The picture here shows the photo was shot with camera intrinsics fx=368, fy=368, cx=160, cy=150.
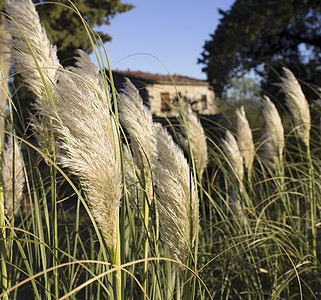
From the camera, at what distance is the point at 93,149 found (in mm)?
1077

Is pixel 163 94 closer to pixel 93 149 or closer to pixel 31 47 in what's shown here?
pixel 31 47

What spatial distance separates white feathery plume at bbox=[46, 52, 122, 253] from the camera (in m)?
1.08

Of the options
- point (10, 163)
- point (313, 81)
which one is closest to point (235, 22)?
point (313, 81)

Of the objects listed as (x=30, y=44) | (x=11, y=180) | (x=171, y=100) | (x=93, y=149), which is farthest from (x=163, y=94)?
(x=93, y=149)

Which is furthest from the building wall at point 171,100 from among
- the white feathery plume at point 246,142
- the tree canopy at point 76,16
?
the tree canopy at point 76,16

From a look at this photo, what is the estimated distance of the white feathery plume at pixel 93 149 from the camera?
108 centimetres

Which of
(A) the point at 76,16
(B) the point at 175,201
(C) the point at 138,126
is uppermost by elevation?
(A) the point at 76,16

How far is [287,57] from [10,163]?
2019 cm

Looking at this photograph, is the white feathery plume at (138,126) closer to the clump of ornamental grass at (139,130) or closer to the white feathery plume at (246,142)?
the clump of ornamental grass at (139,130)

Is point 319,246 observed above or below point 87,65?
below

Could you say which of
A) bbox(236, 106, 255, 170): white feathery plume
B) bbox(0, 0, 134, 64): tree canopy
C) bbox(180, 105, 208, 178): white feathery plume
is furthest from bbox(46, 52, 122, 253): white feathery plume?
bbox(0, 0, 134, 64): tree canopy

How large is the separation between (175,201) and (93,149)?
401mm

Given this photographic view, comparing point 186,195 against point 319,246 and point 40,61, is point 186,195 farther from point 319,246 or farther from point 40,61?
point 319,246

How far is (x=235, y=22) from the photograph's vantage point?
59.6 ft
